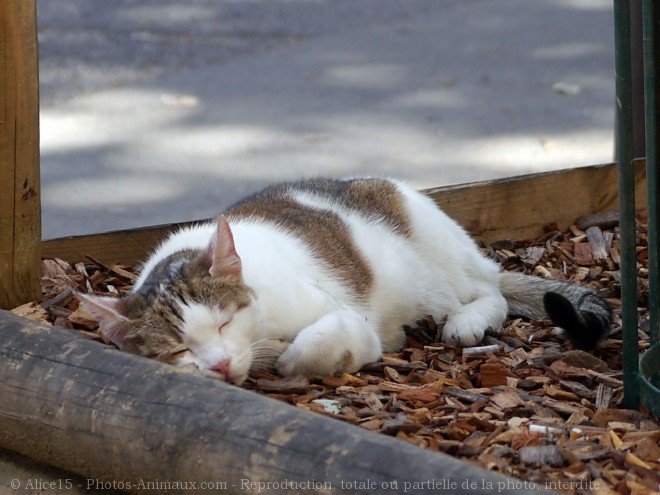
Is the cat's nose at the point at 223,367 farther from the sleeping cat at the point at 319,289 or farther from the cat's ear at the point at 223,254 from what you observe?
the cat's ear at the point at 223,254

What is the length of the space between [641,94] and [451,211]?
3.74 ft

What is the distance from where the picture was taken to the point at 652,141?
2.94m

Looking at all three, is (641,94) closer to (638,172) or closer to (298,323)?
(638,172)

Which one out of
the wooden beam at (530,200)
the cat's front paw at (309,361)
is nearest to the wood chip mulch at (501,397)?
the cat's front paw at (309,361)

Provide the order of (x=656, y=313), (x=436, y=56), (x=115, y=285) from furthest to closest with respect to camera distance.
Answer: (x=436, y=56) < (x=115, y=285) < (x=656, y=313)

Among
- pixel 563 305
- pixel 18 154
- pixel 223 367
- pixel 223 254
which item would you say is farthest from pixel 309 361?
pixel 18 154

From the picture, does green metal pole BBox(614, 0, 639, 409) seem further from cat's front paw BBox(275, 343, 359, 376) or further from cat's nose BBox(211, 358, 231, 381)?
cat's nose BBox(211, 358, 231, 381)

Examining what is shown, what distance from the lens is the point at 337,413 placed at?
2.90m

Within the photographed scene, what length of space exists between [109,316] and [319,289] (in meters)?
0.76

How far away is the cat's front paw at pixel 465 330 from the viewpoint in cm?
368

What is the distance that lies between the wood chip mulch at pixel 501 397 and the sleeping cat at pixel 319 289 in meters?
0.09

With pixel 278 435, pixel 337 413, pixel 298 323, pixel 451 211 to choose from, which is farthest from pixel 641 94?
pixel 278 435

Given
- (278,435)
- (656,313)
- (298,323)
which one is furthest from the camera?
(298,323)

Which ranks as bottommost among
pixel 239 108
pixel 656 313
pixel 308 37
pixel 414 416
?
pixel 414 416
